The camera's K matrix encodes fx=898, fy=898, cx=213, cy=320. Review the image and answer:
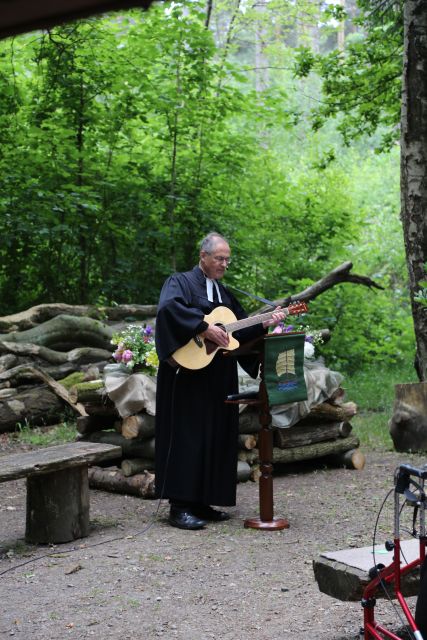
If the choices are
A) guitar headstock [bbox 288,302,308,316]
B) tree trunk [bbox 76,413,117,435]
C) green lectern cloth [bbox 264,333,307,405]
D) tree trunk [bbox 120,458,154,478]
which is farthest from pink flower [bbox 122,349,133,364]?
guitar headstock [bbox 288,302,308,316]

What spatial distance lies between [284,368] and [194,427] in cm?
88

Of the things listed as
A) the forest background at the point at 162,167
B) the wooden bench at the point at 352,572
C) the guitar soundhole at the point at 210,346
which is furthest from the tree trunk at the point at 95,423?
the wooden bench at the point at 352,572

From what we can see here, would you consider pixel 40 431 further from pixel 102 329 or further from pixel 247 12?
pixel 247 12

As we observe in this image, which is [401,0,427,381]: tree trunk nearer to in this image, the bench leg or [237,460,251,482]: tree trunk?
[237,460,251,482]: tree trunk

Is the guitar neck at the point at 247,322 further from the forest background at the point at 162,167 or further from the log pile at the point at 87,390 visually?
the forest background at the point at 162,167

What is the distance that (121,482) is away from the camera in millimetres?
8359

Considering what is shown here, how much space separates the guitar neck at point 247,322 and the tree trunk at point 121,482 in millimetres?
1889

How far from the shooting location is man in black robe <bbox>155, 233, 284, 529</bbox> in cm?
709

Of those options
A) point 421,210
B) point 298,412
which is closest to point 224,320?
point 298,412

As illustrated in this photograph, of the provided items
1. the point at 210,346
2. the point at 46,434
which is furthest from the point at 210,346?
the point at 46,434

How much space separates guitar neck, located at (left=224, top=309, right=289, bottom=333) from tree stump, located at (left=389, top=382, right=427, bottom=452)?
386cm

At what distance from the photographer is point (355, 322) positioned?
54.9 ft

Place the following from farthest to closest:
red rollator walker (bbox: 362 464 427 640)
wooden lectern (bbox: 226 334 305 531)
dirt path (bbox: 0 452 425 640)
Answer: wooden lectern (bbox: 226 334 305 531), dirt path (bbox: 0 452 425 640), red rollator walker (bbox: 362 464 427 640)

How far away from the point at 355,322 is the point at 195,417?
10013mm
